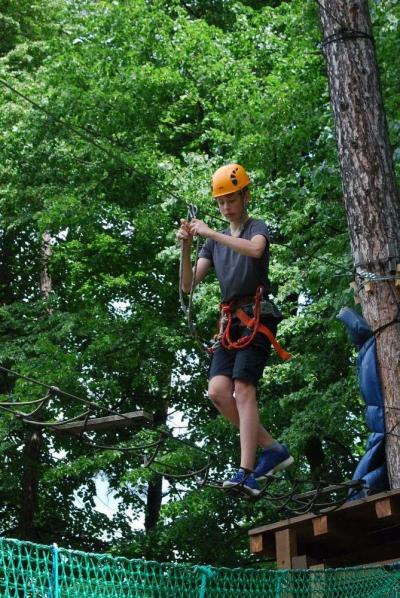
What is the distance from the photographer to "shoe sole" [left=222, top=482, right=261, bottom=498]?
4812mm

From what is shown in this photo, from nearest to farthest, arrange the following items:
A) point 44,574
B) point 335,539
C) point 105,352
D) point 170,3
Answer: point 44,574
point 335,539
point 105,352
point 170,3

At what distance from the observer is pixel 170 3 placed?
15.0 m

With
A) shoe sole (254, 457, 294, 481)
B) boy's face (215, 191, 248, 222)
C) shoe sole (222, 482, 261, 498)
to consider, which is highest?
boy's face (215, 191, 248, 222)

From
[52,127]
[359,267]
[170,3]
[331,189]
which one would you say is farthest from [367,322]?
[170,3]

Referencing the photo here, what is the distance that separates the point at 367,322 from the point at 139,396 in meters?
9.29

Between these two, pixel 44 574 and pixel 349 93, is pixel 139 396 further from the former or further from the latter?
pixel 44 574

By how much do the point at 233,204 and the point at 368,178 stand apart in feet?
5.19

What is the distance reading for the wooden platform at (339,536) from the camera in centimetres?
552

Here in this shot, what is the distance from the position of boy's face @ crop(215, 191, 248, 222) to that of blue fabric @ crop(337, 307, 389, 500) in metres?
1.36

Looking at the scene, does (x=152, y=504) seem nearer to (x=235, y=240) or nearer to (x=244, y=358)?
(x=244, y=358)

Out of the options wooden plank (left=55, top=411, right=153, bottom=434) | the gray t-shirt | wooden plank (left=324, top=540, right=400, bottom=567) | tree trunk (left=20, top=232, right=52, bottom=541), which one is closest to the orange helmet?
the gray t-shirt

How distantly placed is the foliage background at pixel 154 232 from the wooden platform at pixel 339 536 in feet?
14.4

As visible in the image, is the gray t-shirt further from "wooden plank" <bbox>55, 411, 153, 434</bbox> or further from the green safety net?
the green safety net

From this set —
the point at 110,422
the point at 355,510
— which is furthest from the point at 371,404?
the point at 110,422
